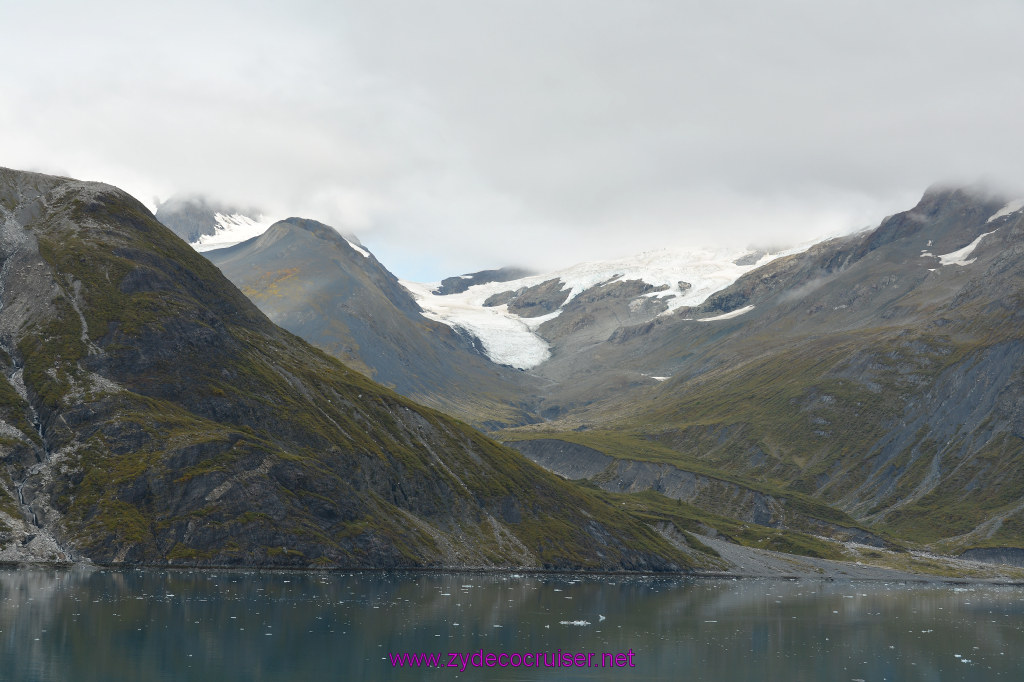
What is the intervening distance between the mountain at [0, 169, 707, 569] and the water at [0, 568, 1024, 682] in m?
9.16

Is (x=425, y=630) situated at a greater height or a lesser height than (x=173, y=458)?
lesser

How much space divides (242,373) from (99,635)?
111 m

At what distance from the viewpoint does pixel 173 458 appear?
15425 centimetres

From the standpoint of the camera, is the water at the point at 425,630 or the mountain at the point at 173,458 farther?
the mountain at the point at 173,458

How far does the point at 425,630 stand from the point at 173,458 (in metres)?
72.2

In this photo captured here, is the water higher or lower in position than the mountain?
lower

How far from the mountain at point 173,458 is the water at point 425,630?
9.16m

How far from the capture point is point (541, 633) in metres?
102

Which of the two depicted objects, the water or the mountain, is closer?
the water

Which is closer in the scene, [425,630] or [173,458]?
[425,630]

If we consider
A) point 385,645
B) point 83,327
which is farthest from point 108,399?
point 385,645

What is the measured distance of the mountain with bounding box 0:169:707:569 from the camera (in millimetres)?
142750

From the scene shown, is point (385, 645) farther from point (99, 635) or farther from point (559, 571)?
point (559, 571)

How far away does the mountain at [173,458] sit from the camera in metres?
143
